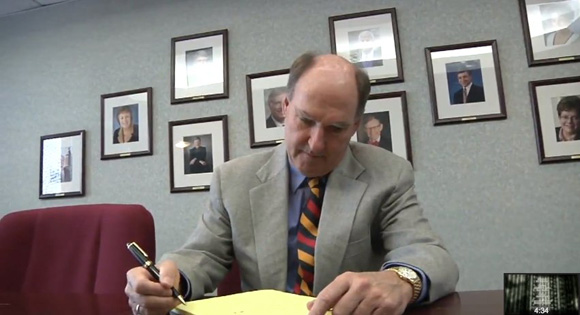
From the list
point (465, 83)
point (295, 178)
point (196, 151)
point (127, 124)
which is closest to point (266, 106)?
point (196, 151)

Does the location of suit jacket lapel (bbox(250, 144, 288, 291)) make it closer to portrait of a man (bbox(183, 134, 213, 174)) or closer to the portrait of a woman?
portrait of a man (bbox(183, 134, 213, 174))

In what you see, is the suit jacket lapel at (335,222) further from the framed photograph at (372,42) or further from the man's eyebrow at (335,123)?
the framed photograph at (372,42)

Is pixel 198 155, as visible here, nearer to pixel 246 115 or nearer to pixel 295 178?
pixel 246 115

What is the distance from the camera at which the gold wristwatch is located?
0.93 metres

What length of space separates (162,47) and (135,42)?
221 millimetres

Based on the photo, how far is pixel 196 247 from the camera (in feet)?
4.37

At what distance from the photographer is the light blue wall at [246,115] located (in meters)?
2.31

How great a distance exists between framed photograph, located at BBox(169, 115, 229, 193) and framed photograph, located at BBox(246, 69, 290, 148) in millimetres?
191

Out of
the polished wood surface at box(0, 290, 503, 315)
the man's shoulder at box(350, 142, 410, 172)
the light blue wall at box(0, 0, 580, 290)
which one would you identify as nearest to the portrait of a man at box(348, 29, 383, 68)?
the light blue wall at box(0, 0, 580, 290)

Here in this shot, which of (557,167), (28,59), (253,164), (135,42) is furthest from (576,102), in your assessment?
(28,59)

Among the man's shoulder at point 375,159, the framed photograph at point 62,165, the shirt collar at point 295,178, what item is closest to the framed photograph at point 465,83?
the man's shoulder at point 375,159

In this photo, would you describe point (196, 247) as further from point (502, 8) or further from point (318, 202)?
point (502, 8)

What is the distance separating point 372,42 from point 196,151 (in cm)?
127

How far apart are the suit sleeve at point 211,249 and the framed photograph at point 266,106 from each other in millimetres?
1232
